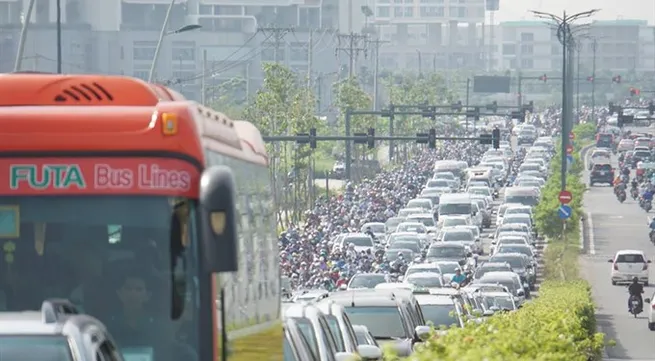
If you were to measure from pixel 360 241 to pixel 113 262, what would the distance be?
46442 millimetres

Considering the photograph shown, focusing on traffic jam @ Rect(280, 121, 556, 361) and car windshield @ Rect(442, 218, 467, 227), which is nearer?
traffic jam @ Rect(280, 121, 556, 361)

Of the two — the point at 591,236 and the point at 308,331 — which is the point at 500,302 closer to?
the point at 308,331

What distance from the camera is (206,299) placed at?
31.7 ft

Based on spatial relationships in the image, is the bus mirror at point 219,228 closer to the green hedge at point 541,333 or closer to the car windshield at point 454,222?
the green hedge at point 541,333

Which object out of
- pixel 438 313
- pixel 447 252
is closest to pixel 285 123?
pixel 447 252

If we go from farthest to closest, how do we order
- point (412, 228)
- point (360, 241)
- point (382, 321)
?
point (412, 228) < point (360, 241) < point (382, 321)

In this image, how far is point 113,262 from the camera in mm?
9805

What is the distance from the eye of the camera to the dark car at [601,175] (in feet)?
322

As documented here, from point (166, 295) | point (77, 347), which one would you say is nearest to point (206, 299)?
point (166, 295)

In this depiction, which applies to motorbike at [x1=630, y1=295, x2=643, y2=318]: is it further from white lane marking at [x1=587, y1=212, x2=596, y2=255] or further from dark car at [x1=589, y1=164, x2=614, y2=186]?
dark car at [x1=589, y1=164, x2=614, y2=186]

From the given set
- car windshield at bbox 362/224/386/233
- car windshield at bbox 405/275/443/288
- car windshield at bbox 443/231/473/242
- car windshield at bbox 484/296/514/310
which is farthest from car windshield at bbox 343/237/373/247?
car windshield at bbox 484/296/514/310

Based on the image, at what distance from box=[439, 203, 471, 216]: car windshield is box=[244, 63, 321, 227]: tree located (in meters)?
6.41

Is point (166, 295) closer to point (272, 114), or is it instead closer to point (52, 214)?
Result: point (52, 214)

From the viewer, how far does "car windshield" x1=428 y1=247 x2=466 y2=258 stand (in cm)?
5229
